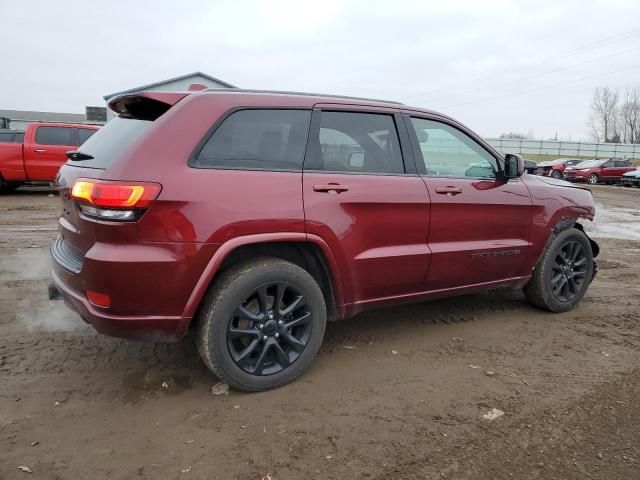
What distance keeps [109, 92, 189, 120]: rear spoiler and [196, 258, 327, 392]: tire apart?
1.04 meters

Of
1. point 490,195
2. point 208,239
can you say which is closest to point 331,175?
point 208,239

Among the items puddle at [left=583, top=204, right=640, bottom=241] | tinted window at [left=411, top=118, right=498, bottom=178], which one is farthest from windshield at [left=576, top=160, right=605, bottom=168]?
tinted window at [left=411, top=118, right=498, bottom=178]

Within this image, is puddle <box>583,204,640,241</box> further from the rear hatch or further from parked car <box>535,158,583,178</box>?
parked car <box>535,158,583,178</box>

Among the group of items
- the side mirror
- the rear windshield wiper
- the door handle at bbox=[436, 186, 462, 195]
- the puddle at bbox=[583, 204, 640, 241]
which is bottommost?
the puddle at bbox=[583, 204, 640, 241]

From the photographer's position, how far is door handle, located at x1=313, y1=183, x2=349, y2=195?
302cm

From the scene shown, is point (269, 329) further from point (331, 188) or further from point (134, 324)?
point (331, 188)

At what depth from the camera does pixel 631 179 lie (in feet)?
83.2

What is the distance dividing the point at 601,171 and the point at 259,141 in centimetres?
2890

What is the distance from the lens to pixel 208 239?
2.66 m

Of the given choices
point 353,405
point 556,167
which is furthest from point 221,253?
point 556,167

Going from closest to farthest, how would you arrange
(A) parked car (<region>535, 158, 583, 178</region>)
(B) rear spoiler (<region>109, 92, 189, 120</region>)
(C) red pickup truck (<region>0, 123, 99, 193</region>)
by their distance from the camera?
(B) rear spoiler (<region>109, 92, 189, 120</region>), (C) red pickup truck (<region>0, 123, 99, 193</region>), (A) parked car (<region>535, 158, 583, 178</region>)

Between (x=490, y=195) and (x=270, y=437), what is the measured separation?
2.50 meters

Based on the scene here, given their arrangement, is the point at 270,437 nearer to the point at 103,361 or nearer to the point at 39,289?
the point at 103,361

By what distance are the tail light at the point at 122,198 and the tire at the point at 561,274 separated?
340 centimetres
